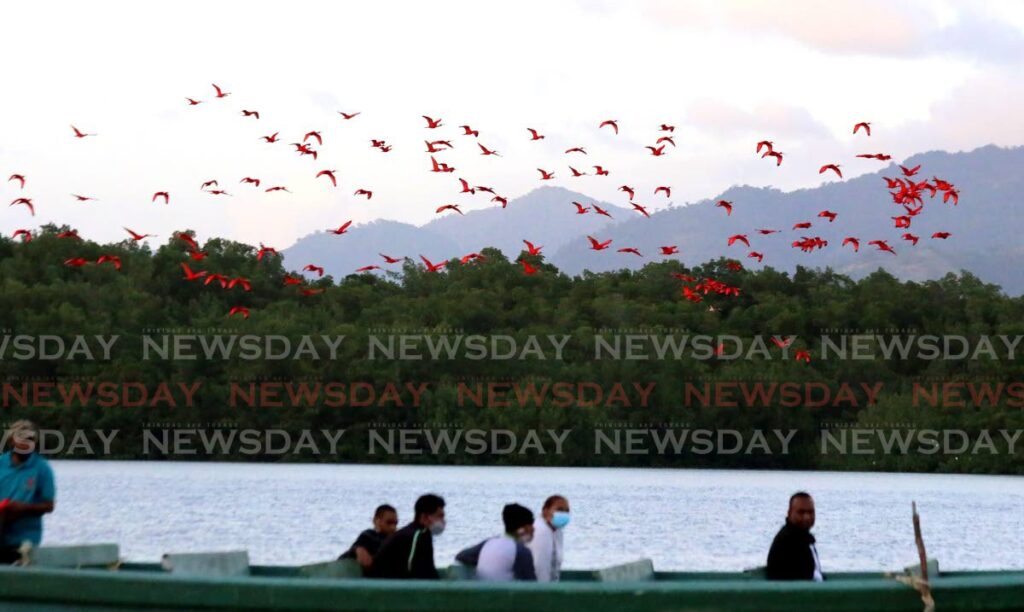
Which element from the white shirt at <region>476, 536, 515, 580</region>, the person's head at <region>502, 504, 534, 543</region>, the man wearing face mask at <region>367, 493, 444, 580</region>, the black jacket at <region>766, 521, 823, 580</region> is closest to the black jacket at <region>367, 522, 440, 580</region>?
the man wearing face mask at <region>367, 493, 444, 580</region>

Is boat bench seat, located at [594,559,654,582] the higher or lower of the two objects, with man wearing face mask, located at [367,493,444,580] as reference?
lower

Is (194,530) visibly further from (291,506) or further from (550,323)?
(550,323)

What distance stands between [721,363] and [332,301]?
2151 centimetres

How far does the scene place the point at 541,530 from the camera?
11.2 metres

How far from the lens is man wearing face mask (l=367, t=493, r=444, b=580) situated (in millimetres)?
10078

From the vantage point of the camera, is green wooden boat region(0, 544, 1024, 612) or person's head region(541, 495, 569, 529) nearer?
green wooden boat region(0, 544, 1024, 612)

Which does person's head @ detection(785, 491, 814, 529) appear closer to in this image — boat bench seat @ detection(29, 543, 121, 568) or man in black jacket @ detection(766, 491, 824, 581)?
man in black jacket @ detection(766, 491, 824, 581)

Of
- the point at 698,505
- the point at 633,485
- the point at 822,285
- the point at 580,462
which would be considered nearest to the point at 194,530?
the point at 698,505

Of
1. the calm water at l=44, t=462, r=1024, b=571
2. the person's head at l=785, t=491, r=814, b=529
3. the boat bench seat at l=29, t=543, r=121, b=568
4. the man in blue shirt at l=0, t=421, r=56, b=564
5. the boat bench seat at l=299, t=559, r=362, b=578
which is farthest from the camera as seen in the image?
the calm water at l=44, t=462, r=1024, b=571

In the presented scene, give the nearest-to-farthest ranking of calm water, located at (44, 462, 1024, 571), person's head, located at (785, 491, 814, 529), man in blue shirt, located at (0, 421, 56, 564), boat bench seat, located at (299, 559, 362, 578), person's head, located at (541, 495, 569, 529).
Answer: boat bench seat, located at (299, 559, 362, 578) < person's head, located at (785, 491, 814, 529) < man in blue shirt, located at (0, 421, 56, 564) < person's head, located at (541, 495, 569, 529) < calm water, located at (44, 462, 1024, 571)

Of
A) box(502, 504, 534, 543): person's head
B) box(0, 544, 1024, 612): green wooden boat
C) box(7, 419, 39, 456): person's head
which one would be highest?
box(7, 419, 39, 456): person's head

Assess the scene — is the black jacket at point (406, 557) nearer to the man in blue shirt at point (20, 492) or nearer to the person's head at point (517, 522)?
the person's head at point (517, 522)

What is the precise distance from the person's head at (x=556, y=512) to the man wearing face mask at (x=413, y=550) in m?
1.28

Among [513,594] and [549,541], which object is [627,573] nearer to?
[549,541]
